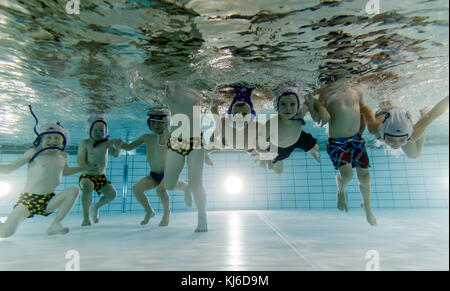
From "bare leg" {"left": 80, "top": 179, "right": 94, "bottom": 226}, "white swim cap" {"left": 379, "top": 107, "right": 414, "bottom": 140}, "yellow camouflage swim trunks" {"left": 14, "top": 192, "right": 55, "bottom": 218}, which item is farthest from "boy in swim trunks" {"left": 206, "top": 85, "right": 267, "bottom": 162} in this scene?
"yellow camouflage swim trunks" {"left": 14, "top": 192, "right": 55, "bottom": 218}

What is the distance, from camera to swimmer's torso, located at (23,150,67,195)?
13.1 ft

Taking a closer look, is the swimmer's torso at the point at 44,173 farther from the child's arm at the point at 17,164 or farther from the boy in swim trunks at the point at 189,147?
the boy in swim trunks at the point at 189,147

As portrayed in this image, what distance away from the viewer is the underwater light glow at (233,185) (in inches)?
526

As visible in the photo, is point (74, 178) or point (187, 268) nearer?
point (187, 268)

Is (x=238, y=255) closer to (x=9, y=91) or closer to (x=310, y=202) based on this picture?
(x=9, y=91)

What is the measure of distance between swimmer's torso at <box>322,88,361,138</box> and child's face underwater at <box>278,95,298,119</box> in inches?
27.6

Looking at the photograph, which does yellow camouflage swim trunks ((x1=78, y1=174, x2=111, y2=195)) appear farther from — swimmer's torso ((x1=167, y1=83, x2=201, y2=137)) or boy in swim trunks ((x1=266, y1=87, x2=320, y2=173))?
boy in swim trunks ((x1=266, y1=87, x2=320, y2=173))

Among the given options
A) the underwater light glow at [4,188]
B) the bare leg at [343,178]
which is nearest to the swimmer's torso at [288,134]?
the bare leg at [343,178]

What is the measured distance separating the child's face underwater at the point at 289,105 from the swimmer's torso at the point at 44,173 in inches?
156

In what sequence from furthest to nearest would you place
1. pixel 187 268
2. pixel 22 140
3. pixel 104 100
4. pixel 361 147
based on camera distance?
pixel 22 140 → pixel 104 100 → pixel 361 147 → pixel 187 268

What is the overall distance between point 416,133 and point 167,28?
3865mm

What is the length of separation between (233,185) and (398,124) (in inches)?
404

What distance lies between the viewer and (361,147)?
4.38 meters

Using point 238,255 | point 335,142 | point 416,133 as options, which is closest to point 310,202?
point 335,142
